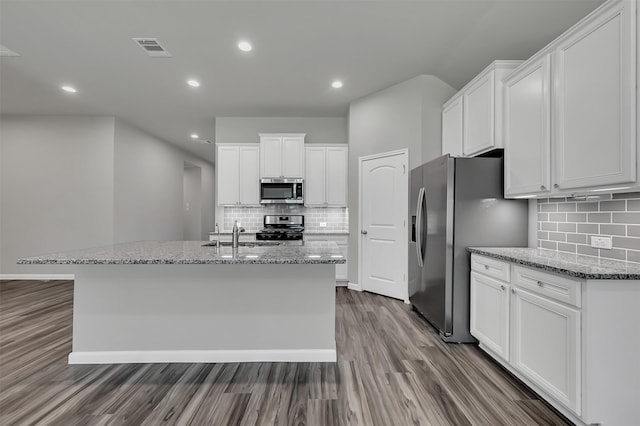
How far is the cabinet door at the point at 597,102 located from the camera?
1606 mm

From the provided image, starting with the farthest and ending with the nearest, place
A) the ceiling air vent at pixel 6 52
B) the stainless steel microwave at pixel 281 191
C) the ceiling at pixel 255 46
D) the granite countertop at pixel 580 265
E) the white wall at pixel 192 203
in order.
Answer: the white wall at pixel 192 203 → the stainless steel microwave at pixel 281 191 → the ceiling air vent at pixel 6 52 → the ceiling at pixel 255 46 → the granite countertop at pixel 580 265

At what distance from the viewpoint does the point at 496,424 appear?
5.54ft

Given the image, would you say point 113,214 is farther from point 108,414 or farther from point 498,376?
point 498,376

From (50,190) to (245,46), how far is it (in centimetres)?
482

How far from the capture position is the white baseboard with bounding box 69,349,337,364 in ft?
7.61

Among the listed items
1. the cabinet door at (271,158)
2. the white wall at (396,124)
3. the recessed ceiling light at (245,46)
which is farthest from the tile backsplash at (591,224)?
the cabinet door at (271,158)

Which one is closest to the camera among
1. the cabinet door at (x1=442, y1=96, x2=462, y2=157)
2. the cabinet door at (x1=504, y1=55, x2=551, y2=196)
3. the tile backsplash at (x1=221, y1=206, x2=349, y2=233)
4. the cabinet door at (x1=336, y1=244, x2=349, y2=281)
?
the cabinet door at (x1=504, y1=55, x2=551, y2=196)

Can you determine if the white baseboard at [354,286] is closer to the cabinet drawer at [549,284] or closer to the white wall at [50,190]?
the cabinet drawer at [549,284]

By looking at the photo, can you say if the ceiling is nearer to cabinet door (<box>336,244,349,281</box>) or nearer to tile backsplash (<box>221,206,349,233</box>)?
tile backsplash (<box>221,206,349,233</box>)

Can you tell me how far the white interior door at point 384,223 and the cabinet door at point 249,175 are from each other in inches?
75.5

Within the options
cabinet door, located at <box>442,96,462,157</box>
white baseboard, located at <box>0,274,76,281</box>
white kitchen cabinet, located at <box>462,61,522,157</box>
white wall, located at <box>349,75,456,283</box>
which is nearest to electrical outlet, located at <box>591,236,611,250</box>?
white kitchen cabinet, located at <box>462,61,522,157</box>

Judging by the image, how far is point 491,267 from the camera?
→ 2.37 metres

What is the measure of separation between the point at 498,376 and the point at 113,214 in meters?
6.20

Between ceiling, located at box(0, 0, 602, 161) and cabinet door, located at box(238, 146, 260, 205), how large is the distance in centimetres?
84
